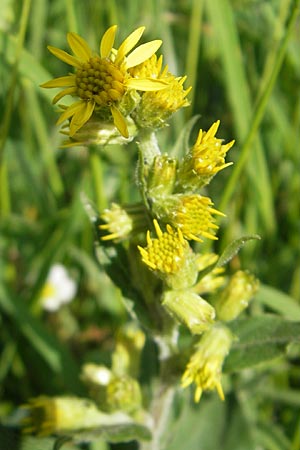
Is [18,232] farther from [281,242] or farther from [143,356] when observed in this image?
[281,242]

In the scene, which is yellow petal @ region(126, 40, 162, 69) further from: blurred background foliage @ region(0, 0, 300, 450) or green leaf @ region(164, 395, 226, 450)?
green leaf @ region(164, 395, 226, 450)

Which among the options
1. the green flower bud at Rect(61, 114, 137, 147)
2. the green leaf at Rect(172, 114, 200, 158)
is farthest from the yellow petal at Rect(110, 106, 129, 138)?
the green leaf at Rect(172, 114, 200, 158)

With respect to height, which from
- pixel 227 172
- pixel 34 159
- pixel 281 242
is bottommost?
pixel 281 242

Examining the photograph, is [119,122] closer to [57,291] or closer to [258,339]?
[258,339]

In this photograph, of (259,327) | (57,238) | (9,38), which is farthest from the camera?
(57,238)

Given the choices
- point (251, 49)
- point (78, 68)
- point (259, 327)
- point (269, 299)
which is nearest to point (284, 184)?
point (251, 49)
